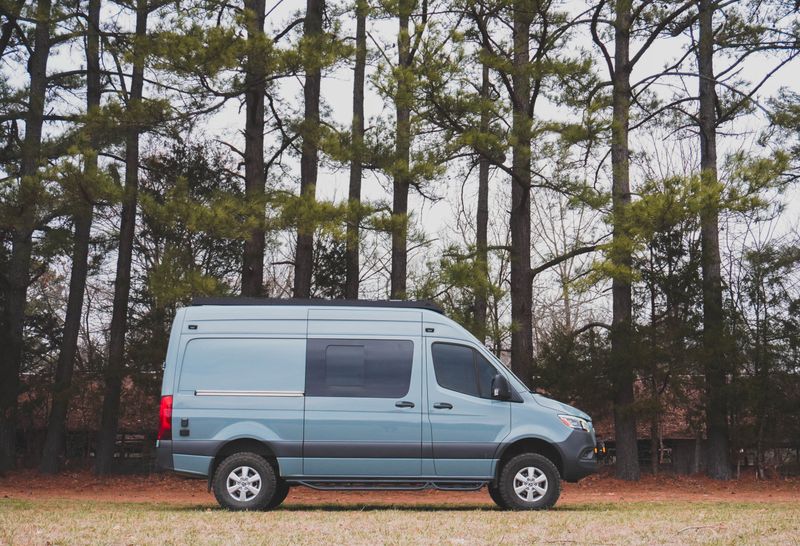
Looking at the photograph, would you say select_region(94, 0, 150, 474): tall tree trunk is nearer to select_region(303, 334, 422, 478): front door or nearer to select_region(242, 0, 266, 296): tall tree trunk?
select_region(242, 0, 266, 296): tall tree trunk

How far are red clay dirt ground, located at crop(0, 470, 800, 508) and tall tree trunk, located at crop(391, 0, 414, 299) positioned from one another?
400cm

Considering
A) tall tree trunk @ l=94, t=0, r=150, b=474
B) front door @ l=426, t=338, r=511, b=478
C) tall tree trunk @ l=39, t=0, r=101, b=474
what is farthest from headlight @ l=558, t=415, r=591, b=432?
tall tree trunk @ l=39, t=0, r=101, b=474

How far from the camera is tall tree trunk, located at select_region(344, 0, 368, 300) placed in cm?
1898

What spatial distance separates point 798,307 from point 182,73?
42.9ft

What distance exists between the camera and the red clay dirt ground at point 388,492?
17.5 metres

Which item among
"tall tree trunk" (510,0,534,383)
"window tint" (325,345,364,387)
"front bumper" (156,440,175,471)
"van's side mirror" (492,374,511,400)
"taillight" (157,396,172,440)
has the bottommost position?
"front bumper" (156,440,175,471)

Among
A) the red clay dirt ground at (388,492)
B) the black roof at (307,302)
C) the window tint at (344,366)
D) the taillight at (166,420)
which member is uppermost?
the black roof at (307,302)

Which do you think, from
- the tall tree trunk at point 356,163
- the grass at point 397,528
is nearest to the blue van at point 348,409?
the grass at point 397,528

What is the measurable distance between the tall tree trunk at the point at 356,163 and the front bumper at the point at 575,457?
22.1ft

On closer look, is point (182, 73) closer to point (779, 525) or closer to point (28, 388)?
point (28, 388)

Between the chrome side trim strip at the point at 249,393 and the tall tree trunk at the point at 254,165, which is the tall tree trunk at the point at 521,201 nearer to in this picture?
the tall tree trunk at the point at 254,165

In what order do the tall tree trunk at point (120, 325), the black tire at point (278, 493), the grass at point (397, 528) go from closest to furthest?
the grass at point (397, 528) < the black tire at point (278, 493) < the tall tree trunk at point (120, 325)

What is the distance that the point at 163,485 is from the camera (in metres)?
22.3

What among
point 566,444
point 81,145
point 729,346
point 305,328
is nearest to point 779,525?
point 566,444
